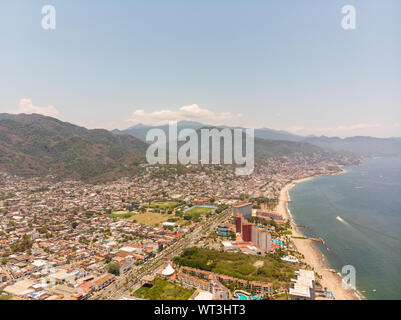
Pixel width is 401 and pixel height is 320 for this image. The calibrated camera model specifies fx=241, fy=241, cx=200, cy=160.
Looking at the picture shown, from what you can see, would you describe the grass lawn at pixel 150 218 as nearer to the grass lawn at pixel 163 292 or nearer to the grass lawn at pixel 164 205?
the grass lawn at pixel 164 205

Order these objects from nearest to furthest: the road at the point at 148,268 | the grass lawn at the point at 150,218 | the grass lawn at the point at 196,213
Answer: the road at the point at 148,268
the grass lawn at the point at 150,218
the grass lawn at the point at 196,213

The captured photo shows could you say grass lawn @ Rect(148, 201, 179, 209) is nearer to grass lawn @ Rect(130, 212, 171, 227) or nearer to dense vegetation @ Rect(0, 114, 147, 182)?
grass lawn @ Rect(130, 212, 171, 227)

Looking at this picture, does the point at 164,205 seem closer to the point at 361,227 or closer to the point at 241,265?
the point at 241,265

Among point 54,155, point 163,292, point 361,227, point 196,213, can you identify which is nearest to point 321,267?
point 163,292

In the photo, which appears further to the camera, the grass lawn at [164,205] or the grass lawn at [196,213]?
the grass lawn at [164,205]

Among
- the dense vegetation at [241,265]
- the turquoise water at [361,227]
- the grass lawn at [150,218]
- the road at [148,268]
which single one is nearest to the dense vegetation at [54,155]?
the grass lawn at [150,218]
